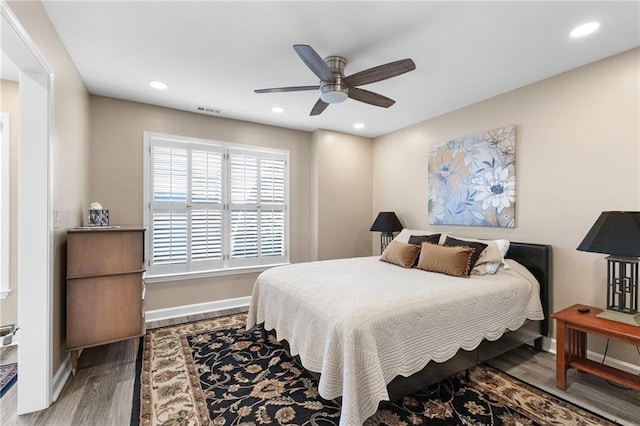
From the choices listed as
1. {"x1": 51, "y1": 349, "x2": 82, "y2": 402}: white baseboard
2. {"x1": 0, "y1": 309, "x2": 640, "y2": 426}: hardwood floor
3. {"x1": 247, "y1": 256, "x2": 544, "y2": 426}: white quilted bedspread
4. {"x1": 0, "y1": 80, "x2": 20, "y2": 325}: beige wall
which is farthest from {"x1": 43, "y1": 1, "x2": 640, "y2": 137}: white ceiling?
{"x1": 0, "y1": 309, "x2": 640, "y2": 426}: hardwood floor

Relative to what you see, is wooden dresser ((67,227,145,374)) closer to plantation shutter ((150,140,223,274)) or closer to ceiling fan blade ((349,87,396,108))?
plantation shutter ((150,140,223,274))

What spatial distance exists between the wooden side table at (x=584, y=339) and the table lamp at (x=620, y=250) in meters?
0.13

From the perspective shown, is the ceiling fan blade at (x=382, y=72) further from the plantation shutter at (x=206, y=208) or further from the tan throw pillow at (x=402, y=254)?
the plantation shutter at (x=206, y=208)

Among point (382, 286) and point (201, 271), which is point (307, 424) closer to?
point (382, 286)

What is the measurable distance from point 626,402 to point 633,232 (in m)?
1.20

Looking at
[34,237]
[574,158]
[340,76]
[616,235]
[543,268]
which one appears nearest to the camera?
[34,237]

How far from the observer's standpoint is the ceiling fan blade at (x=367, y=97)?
252 centimetres

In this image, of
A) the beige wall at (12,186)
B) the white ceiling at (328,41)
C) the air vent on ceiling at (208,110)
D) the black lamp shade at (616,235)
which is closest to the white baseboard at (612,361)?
the black lamp shade at (616,235)

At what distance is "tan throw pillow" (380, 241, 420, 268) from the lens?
3.21 meters

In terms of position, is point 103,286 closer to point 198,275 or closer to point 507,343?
point 198,275

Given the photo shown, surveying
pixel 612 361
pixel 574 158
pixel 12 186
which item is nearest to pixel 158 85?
pixel 12 186

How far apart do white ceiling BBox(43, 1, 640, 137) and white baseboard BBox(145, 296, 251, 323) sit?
2.63m

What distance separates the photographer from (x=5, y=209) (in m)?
2.84

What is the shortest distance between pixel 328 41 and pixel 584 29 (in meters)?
1.86
